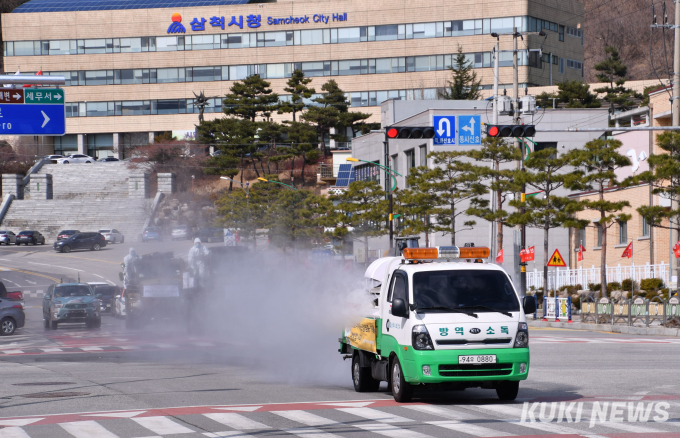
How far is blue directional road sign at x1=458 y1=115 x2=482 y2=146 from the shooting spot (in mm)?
52281

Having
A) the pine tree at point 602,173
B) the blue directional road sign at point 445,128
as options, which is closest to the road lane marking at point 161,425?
the pine tree at point 602,173

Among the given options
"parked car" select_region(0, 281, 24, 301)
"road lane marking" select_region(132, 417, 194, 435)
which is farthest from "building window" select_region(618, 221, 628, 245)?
"road lane marking" select_region(132, 417, 194, 435)

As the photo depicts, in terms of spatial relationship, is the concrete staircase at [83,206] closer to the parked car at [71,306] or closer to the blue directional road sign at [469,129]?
the blue directional road sign at [469,129]

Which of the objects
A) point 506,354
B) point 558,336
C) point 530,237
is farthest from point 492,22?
point 506,354

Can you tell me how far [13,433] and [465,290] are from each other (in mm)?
6353

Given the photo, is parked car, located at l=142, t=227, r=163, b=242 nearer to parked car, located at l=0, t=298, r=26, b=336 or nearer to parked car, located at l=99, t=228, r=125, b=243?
parked car, located at l=99, t=228, r=125, b=243

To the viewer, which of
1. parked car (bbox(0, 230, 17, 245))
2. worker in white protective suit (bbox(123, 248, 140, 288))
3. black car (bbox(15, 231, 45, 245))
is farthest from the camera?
parked car (bbox(0, 230, 17, 245))

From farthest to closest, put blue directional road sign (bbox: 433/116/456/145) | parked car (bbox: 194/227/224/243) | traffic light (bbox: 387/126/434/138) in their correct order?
parked car (bbox: 194/227/224/243) → blue directional road sign (bbox: 433/116/456/145) → traffic light (bbox: 387/126/434/138)

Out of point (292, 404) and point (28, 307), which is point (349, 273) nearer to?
point (292, 404)

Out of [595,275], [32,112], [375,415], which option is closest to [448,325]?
[375,415]

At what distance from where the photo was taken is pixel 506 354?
486 inches

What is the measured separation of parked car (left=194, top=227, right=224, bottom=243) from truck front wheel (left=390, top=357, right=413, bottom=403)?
4792 centimetres

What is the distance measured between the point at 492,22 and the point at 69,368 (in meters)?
86.8

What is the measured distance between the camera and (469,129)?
53.1 metres
